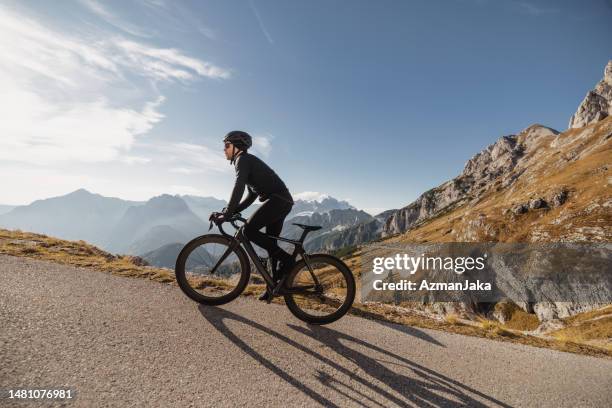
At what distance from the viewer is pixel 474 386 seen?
15.4ft

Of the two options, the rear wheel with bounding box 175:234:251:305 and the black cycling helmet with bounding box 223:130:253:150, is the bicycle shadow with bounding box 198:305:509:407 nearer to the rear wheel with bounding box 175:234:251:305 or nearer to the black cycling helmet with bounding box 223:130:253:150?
the rear wheel with bounding box 175:234:251:305

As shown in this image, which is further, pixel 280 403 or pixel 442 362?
pixel 442 362

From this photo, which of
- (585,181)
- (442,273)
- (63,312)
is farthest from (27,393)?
(585,181)

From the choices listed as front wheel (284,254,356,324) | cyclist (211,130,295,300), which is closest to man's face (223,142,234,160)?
cyclist (211,130,295,300)

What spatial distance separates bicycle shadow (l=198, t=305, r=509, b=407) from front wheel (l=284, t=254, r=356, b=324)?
712 millimetres

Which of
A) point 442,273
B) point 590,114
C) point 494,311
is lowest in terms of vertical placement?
point 494,311

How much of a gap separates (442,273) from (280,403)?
8386 centimetres

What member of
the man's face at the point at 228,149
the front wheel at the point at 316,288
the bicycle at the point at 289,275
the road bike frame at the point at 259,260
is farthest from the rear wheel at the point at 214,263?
the man's face at the point at 228,149

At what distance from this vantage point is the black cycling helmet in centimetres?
686

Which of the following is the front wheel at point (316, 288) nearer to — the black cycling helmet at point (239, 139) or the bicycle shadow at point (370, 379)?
the bicycle shadow at point (370, 379)

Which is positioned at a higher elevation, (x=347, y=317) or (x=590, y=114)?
(x=590, y=114)

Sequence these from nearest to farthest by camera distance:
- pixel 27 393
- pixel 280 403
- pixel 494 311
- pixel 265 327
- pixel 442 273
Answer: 1. pixel 27 393
2. pixel 280 403
3. pixel 265 327
4. pixel 494 311
5. pixel 442 273

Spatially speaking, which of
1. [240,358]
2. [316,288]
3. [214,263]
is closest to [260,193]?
[214,263]

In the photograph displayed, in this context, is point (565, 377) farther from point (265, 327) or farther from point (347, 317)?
point (265, 327)
